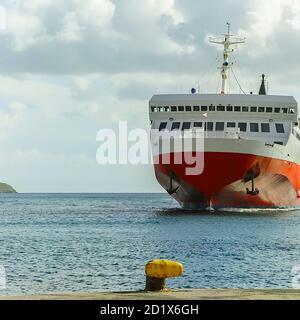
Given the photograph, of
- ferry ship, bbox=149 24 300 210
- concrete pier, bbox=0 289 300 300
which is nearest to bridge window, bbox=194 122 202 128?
ferry ship, bbox=149 24 300 210

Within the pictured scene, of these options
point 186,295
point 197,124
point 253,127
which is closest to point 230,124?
point 253,127

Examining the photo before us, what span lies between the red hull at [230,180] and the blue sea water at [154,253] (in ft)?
4.22

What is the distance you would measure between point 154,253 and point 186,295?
22.9 meters

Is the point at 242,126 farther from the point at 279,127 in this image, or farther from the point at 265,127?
the point at 279,127

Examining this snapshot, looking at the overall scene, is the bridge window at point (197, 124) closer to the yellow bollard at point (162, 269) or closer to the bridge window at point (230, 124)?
the bridge window at point (230, 124)

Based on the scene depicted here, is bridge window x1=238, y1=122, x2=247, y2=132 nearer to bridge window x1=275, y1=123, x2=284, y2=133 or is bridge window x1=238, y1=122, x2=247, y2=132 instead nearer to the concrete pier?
bridge window x1=275, y1=123, x2=284, y2=133

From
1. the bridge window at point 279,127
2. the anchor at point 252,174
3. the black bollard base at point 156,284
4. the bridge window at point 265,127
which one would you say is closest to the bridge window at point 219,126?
the bridge window at point 265,127

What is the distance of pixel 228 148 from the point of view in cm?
5297

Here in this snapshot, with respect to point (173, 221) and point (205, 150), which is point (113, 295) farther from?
point (173, 221)

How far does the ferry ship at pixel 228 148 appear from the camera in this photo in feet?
175

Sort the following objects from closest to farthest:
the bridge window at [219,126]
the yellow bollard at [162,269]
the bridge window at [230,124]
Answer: the yellow bollard at [162,269] < the bridge window at [219,126] < the bridge window at [230,124]

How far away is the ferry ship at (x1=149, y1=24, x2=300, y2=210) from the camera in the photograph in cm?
5341

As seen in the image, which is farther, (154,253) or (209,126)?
(209,126)

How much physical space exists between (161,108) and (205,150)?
9.68 metres
